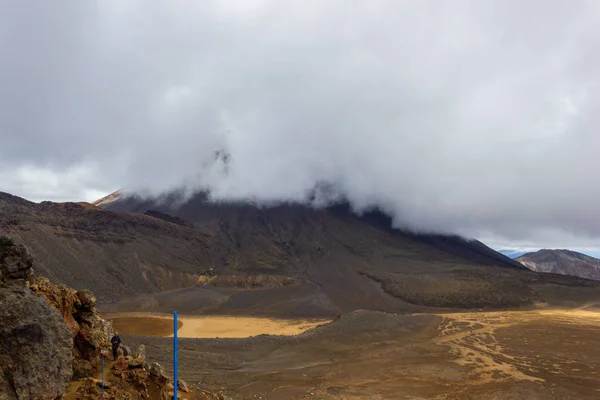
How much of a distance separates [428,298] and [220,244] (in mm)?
57901

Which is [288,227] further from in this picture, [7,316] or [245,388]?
[7,316]

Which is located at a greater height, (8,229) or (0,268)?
(8,229)

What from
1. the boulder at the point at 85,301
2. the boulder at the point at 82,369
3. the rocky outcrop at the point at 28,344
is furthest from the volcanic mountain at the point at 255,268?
the rocky outcrop at the point at 28,344

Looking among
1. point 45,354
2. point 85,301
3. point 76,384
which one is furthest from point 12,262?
point 85,301

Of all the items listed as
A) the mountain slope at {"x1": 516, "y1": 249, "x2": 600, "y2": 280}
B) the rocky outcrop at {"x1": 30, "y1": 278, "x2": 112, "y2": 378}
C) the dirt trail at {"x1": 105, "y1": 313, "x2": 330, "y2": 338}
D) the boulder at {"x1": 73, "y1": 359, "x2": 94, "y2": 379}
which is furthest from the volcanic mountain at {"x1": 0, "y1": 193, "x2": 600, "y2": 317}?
the mountain slope at {"x1": 516, "y1": 249, "x2": 600, "y2": 280}

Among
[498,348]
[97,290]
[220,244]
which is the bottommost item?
[498,348]

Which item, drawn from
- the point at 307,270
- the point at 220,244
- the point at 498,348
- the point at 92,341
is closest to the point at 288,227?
the point at 220,244

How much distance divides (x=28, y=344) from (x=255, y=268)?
84312 mm

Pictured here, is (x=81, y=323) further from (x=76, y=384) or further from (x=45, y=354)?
(x=45, y=354)

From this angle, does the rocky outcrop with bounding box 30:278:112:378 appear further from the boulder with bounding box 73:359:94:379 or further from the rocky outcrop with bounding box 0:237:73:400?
the rocky outcrop with bounding box 0:237:73:400

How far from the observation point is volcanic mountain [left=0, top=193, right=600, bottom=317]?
65.6m

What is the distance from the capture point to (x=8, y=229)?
62.2 metres

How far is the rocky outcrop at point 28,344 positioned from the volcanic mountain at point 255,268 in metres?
54.8

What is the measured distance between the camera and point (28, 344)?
7.73 meters
